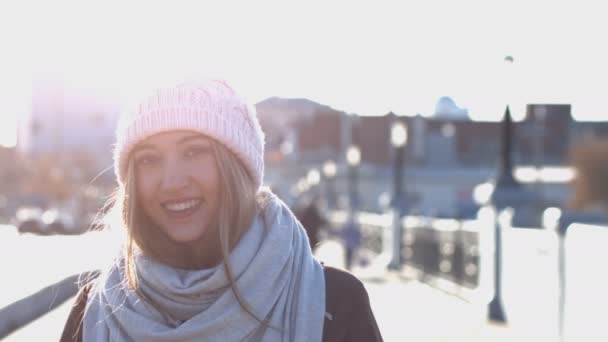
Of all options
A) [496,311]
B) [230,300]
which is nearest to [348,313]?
[230,300]

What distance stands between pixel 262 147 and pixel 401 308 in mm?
14294

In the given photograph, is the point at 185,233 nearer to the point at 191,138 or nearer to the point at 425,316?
the point at 191,138

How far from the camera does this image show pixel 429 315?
16516 millimetres

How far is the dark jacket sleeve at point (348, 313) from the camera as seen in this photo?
121 inches

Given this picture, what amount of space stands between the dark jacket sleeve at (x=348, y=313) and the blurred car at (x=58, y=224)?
5657cm

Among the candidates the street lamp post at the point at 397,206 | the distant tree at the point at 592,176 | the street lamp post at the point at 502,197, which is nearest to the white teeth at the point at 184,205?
the street lamp post at the point at 502,197

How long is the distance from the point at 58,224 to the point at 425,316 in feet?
150

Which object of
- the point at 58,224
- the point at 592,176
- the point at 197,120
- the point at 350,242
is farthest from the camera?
the point at 592,176

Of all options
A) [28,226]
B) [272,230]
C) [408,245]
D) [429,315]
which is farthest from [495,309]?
[28,226]

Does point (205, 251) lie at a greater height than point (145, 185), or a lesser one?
lesser

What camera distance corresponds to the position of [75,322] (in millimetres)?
3281

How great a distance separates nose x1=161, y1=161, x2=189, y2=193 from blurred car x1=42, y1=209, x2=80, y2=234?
185 feet

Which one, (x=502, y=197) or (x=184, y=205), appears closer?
(x=184, y=205)

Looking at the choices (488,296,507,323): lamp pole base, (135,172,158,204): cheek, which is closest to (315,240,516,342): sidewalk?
(488,296,507,323): lamp pole base
